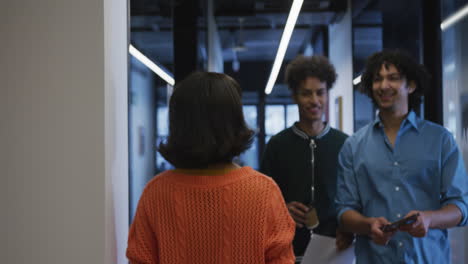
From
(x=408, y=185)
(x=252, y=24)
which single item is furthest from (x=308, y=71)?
(x=252, y=24)

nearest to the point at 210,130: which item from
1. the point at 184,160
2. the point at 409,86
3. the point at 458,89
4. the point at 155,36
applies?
the point at 184,160

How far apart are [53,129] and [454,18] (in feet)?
7.31

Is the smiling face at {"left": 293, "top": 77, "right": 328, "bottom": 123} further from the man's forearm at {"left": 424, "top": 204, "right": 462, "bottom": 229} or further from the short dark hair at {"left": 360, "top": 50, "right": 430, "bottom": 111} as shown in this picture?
the man's forearm at {"left": 424, "top": 204, "right": 462, "bottom": 229}

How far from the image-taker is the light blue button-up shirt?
5.82ft

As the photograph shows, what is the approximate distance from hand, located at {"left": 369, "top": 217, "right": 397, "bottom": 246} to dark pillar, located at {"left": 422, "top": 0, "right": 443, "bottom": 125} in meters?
1.19

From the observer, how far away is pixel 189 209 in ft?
4.01

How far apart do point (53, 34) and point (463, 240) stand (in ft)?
7.38

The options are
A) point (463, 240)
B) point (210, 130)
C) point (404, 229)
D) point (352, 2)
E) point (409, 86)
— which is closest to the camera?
point (210, 130)

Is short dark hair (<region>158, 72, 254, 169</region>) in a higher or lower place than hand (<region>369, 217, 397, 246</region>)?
higher

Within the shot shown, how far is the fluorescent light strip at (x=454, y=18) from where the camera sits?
7.78 ft

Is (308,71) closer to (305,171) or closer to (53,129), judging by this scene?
(305,171)

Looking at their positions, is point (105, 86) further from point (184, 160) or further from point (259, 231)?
point (259, 231)

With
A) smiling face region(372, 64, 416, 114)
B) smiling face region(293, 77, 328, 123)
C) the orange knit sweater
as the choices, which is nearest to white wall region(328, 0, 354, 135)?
smiling face region(293, 77, 328, 123)

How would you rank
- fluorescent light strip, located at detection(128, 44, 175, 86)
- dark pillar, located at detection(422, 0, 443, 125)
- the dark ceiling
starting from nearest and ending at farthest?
1. dark pillar, located at detection(422, 0, 443, 125)
2. fluorescent light strip, located at detection(128, 44, 175, 86)
3. the dark ceiling
